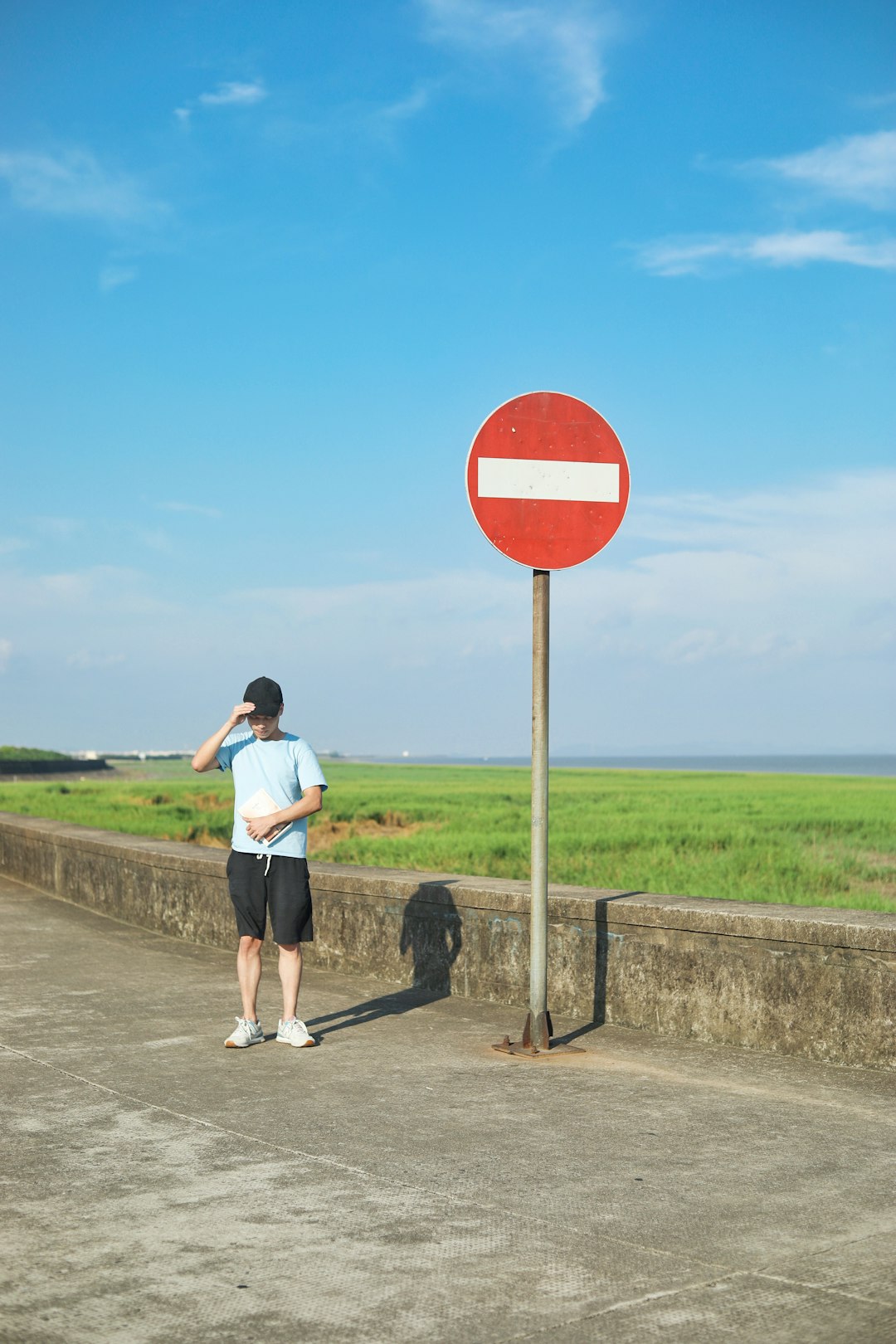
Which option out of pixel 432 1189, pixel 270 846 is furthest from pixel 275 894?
pixel 432 1189

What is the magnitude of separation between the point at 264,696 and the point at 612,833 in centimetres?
Answer: 1451

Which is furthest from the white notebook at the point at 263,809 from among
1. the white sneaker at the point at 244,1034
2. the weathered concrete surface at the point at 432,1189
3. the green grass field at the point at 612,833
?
the green grass field at the point at 612,833

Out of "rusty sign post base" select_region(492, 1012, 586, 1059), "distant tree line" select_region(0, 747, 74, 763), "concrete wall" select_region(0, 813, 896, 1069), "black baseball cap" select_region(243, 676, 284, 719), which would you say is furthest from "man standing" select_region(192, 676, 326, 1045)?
"distant tree line" select_region(0, 747, 74, 763)

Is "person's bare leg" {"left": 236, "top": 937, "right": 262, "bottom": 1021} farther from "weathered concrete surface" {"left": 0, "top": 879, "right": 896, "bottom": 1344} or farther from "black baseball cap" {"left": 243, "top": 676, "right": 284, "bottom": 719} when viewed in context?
"black baseball cap" {"left": 243, "top": 676, "right": 284, "bottom": 719}

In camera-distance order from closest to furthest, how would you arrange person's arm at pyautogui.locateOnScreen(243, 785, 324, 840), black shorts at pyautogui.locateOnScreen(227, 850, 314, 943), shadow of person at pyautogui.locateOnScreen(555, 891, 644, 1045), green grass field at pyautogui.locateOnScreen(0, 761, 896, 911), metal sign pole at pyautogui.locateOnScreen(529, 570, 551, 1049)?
metal sign pole at pyautogui.locateOnScreen(529, 570, 551, 1049)
person's arm at pyautogui.locateOnScreen(243, 785, 324, 840)
black shorts at pyautogui.locateOnScreen(227, 850, 314, 943)
shadow of person at pyautogui.locateOnScreen(555, 891, 644, 1045)
green grass field at pyautogui.locateOnScreen(0, 761, 896, 911)

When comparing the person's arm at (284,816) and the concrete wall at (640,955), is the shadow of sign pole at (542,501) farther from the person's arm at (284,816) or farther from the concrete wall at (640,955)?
the person's arm at (284,816)

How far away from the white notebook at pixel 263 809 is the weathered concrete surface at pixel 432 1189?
96 centimetres

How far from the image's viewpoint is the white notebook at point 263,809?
6.16 metres

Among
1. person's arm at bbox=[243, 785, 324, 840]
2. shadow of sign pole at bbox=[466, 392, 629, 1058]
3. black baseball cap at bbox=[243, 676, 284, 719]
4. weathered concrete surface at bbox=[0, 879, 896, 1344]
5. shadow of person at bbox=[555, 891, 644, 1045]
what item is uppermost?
shadow of sign pole at bbox=[466, 392, 629, 1058]

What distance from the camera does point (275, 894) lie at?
6.22 metres

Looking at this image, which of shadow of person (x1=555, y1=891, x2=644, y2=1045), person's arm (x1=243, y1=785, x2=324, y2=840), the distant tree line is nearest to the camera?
person's arm (x1=243, y1=785, x2=324, y2=840)

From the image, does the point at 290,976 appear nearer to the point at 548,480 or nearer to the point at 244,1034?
the point at 244,1034

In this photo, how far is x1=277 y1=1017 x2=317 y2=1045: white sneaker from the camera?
6172 mm

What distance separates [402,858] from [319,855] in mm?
1135
